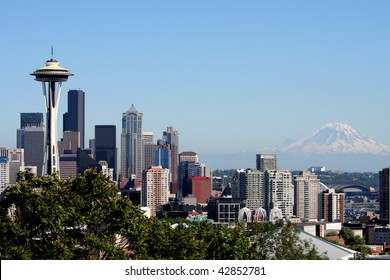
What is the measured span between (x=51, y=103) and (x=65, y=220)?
72.7 m

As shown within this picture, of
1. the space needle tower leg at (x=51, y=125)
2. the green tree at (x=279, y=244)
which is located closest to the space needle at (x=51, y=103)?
the space needle tower leg at (x=51, y=125)

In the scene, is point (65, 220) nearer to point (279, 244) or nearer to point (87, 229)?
point (87, 229)

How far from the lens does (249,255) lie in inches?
1316

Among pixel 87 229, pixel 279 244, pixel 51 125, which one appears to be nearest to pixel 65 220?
pixel 87 229

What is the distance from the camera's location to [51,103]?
3959 inches

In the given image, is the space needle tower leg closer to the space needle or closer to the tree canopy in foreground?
the space needle

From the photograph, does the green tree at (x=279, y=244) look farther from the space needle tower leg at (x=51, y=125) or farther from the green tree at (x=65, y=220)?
the space needle tower leg at (x=51, y=125)

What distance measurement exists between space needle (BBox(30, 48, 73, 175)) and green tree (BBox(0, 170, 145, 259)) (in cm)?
6741

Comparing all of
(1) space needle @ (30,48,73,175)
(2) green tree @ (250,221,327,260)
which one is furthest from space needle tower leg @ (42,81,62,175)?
(2) green tree @ (250,221,327,260)
